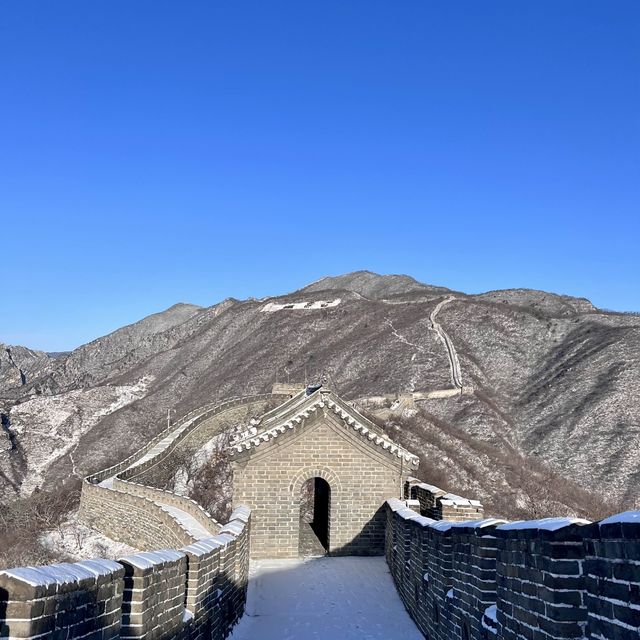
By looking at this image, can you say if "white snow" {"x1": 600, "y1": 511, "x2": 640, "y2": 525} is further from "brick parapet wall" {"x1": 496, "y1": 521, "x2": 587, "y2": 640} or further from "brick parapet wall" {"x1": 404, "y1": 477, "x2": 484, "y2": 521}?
"brick parapet wall" {"x1": 404, "y1": 477, "x2": 484, "y2": 521}

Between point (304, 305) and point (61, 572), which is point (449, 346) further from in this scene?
point (61, 572)

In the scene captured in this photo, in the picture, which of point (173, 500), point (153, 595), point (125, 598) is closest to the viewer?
point (125, 598)

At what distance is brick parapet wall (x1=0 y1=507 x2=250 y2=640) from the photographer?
4.10 m

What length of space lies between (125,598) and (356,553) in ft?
49.2

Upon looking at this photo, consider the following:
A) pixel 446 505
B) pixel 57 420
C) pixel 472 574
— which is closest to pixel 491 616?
pixel 472 574

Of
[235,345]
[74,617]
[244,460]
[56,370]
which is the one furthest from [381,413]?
[56,370]

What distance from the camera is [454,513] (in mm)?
14922

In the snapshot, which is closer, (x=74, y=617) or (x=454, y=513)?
(x=74, y=617)

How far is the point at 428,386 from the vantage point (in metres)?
58.4

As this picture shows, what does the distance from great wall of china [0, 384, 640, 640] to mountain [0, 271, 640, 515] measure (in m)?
16.2

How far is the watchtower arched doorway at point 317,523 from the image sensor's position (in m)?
21.3

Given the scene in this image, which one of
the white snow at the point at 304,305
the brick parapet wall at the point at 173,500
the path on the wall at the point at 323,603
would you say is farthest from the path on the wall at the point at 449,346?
the path on the wall at the point at 323,603

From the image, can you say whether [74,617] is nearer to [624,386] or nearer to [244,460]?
[244,460]

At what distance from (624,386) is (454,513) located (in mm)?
44769
